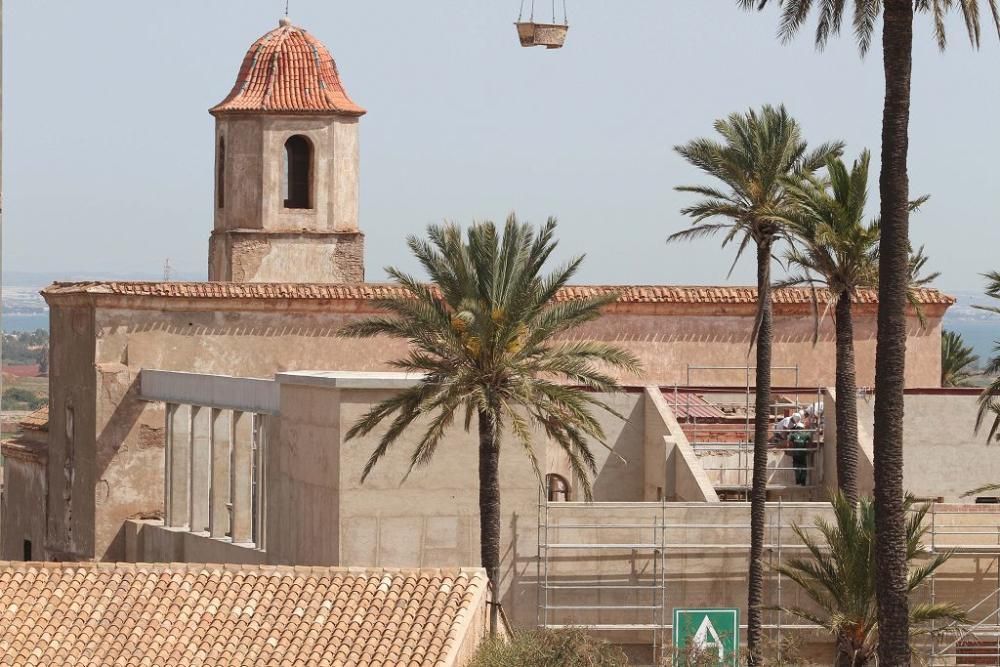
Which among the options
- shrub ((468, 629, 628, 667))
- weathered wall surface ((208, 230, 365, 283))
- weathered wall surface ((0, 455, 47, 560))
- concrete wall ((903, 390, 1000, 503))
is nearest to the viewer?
shrub ((468, 629, 628, 667))

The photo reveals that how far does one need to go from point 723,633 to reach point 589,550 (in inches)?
96.1

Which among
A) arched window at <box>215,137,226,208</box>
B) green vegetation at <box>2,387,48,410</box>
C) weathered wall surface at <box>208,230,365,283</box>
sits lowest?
green vegetation at <box>2,387,48,410</box>

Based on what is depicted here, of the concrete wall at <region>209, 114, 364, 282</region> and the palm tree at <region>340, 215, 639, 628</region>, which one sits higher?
the concrete wall at <region>209, 114, 364, 282</region>

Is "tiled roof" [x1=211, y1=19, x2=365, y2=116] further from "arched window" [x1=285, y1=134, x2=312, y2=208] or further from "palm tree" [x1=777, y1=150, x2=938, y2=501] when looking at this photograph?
"palm tree" [x1=777, y1=150, x2=938, y2=501]

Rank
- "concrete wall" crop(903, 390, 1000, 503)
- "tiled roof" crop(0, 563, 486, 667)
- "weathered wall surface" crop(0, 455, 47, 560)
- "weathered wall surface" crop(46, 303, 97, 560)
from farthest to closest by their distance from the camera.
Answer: "weathered wall surface" crop(0, 455, 47, 560) < "weathered wall surface" crop(46, 303, 97, 560) < "concrete wall" crop(903, 390, 1000, 503) < "tiled roof" crop(0, 563, 486, 667)

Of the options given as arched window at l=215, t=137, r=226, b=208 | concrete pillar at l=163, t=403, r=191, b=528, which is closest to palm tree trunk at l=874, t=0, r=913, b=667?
concrete pillar at l=163, t=403, r=191, b=528

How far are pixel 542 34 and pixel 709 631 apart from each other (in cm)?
977

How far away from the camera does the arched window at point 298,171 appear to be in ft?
136

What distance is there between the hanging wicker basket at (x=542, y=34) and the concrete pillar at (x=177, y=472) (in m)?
9.26

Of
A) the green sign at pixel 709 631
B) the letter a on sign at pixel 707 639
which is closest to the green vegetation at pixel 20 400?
the green sign at pixel 709 631

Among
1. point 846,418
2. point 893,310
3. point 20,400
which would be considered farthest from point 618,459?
point 20,400

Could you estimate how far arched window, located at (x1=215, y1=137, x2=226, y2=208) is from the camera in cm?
4119

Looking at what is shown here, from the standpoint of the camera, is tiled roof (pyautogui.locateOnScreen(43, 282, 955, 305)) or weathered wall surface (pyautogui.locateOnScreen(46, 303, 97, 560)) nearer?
tiled roof (pyautogui.locateOnScreen(43, 282, 955, 305))

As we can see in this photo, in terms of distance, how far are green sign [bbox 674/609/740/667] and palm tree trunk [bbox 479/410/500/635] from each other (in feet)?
9.16
